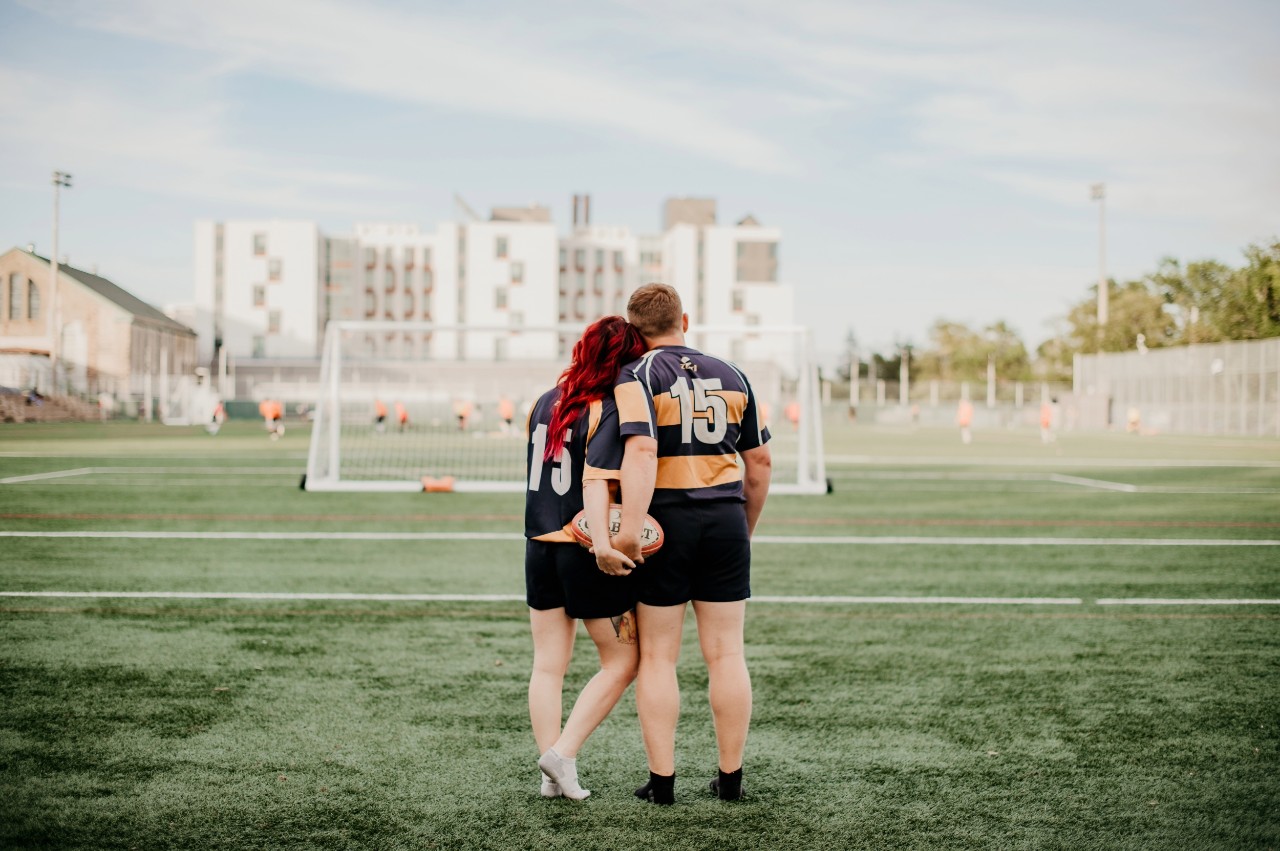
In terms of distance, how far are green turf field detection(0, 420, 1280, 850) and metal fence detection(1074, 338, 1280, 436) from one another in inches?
1547

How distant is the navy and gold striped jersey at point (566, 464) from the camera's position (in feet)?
11.8

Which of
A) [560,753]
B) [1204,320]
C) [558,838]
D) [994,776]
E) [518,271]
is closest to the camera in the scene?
[558,838]

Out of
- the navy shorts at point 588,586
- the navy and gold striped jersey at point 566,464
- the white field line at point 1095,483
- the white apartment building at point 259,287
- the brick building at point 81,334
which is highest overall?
the white apartment building at point 259,287

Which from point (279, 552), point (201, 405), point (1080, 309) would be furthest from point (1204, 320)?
point (279, 552)

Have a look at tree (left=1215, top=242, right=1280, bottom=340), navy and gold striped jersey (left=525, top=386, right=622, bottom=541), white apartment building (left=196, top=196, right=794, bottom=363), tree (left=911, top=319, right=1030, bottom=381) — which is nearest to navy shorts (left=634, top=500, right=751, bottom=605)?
navy and gold striped jersey (left=525, top=386, right=622, bottom=541)

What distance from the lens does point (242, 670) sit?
566 centimetres

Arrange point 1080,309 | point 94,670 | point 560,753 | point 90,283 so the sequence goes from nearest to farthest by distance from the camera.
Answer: point 560,753 < point 94,670 < point 90,283 < point 1080,309

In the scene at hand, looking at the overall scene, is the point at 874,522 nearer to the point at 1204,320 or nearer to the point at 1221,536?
the point at 1221,536

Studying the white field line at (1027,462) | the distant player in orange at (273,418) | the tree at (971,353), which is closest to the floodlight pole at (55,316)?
the distant player in orange at (273,418)

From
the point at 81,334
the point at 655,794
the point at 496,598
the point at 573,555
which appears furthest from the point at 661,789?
the point at 81,334

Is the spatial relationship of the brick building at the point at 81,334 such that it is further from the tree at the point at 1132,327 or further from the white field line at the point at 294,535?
the tree at the point at 1132,327

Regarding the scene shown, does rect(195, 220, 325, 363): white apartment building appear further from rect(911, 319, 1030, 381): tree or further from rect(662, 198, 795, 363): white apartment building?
rect(911, 319, 1030, 381): tree

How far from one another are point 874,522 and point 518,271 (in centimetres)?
7204

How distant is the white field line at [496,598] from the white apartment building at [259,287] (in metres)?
75.8
